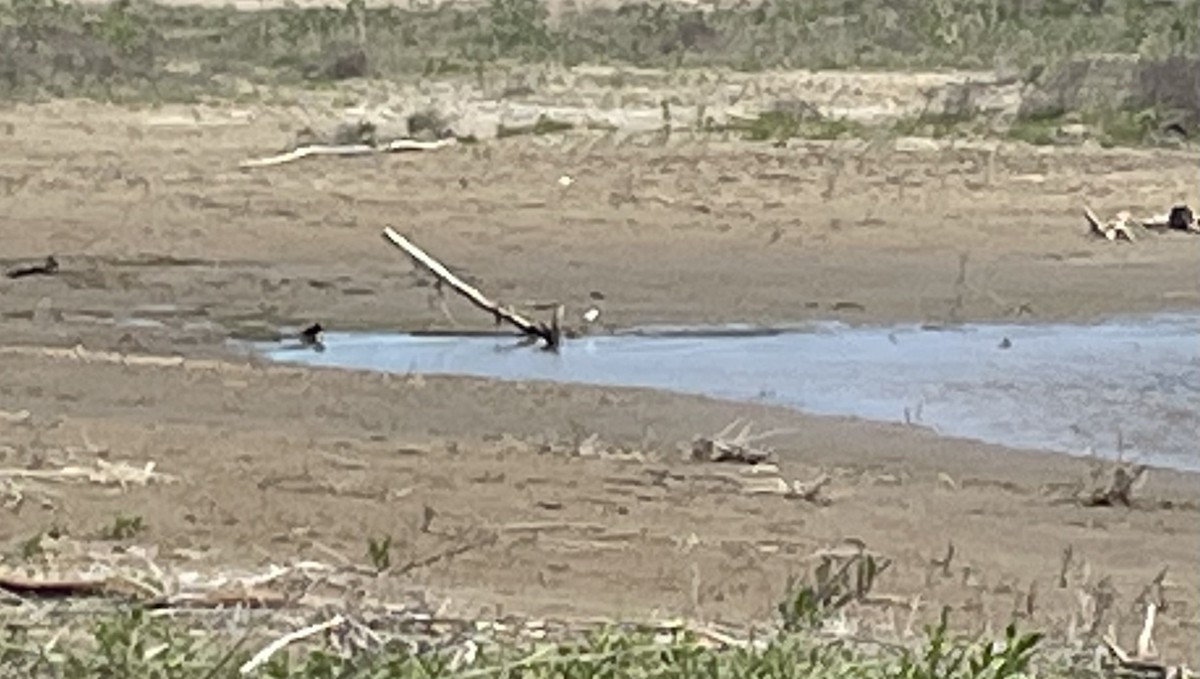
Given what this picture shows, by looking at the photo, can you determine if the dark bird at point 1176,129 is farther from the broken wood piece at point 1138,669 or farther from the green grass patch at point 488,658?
the green grass patch at point 488,658

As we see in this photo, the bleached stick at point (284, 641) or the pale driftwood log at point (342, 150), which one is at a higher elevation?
the bleached stick at point (284, 641)

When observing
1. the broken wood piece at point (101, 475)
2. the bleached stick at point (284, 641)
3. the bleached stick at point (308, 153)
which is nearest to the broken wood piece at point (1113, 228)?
the bleached stick at point (308, 153)

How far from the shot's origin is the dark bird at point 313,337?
13.9m

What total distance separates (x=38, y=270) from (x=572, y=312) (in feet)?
9.62

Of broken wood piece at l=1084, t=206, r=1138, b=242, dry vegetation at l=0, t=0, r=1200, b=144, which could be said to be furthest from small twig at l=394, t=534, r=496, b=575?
dry vegetation at l=0, t=0, r=1200, b=144

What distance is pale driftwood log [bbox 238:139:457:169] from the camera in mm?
20594

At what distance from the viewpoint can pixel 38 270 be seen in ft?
51.8

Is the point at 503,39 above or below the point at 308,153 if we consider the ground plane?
below

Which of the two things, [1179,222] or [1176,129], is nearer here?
[1179,222]

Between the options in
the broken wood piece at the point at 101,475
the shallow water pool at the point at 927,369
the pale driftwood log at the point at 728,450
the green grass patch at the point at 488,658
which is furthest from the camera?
the shallow water pool at the point at 927,369

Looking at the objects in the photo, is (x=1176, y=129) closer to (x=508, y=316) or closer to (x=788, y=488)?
(x=508, y=316)

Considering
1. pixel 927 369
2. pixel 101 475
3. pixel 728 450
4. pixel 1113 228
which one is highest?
pixel 101 475

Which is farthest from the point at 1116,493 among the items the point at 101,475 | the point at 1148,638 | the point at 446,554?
the point at 101,475

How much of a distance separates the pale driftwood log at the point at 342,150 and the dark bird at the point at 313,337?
6327 millimetres
